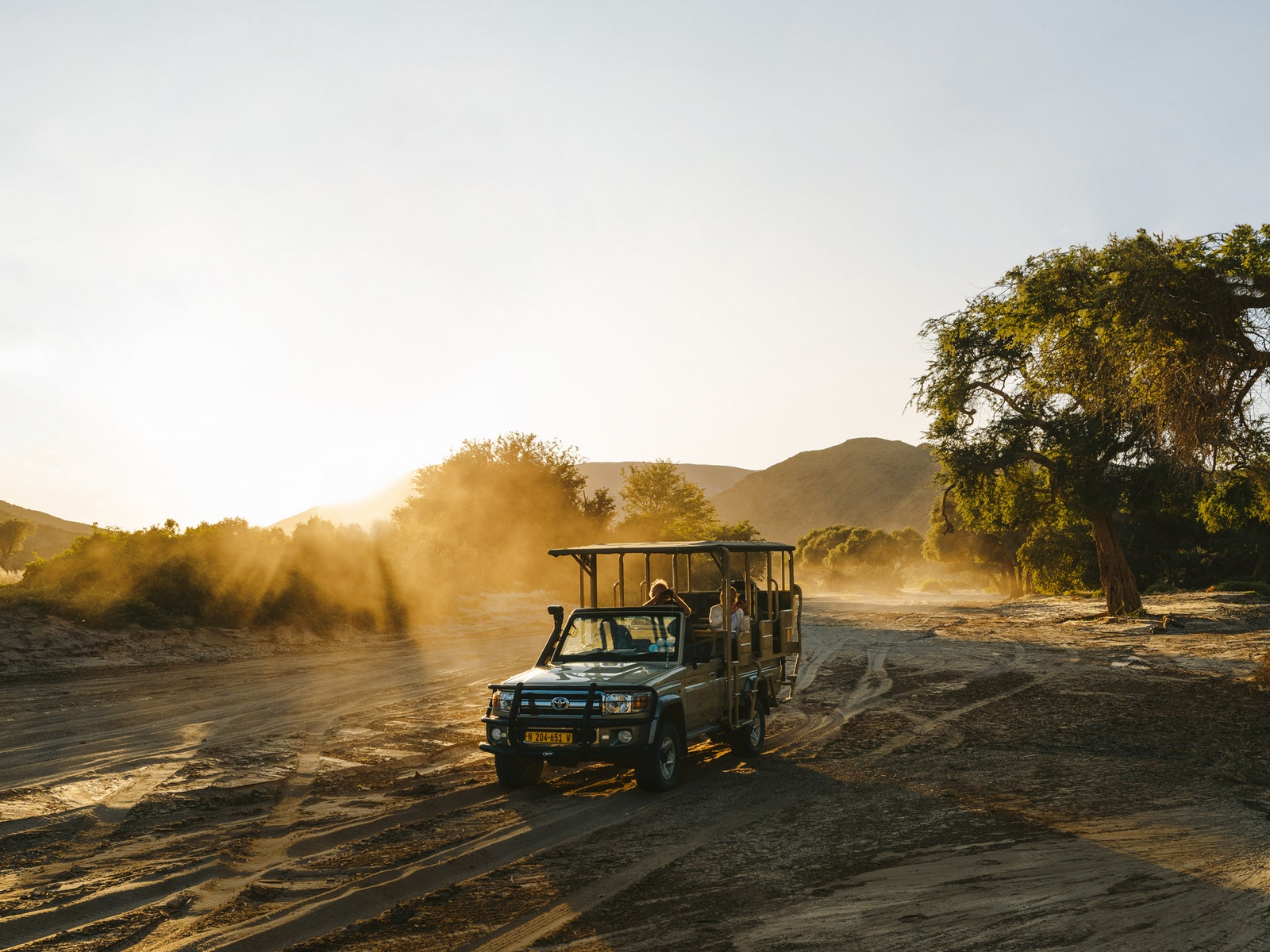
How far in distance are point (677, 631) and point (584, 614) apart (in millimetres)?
1269

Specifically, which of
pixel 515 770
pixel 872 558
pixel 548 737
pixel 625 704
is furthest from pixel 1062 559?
pixel 548 737

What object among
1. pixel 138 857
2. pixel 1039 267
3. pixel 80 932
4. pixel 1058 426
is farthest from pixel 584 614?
pixel 1058 426

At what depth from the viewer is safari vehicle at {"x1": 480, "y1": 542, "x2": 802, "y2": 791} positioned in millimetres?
9570

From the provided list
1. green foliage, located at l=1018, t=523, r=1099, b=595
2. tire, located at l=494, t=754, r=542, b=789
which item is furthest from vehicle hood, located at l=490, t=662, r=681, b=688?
green foliage, located at l=1018, t=523, r=1099, b=595

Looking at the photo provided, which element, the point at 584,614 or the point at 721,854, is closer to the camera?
the point at 721,854

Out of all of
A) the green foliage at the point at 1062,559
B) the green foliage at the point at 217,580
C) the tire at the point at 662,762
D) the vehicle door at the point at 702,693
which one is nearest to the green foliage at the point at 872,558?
the green foliage at the point at 1062,559

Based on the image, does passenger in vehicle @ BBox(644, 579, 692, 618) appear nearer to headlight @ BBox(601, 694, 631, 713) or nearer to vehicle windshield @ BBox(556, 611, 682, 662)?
vehicle windshield @ BBox(556, 611, 682, 662)

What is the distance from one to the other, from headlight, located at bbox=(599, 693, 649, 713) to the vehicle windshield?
113 centimetres

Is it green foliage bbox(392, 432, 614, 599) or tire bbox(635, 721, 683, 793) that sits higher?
green foliage bbox(392, 432, 614, 599)

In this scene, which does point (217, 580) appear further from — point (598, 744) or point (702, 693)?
point (598, 744)

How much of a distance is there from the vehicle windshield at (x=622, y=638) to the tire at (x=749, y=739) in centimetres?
176

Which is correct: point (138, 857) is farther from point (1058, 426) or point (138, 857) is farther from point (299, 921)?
point (1058, 426)

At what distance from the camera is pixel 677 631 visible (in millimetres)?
10922

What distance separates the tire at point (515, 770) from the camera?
997 cm
